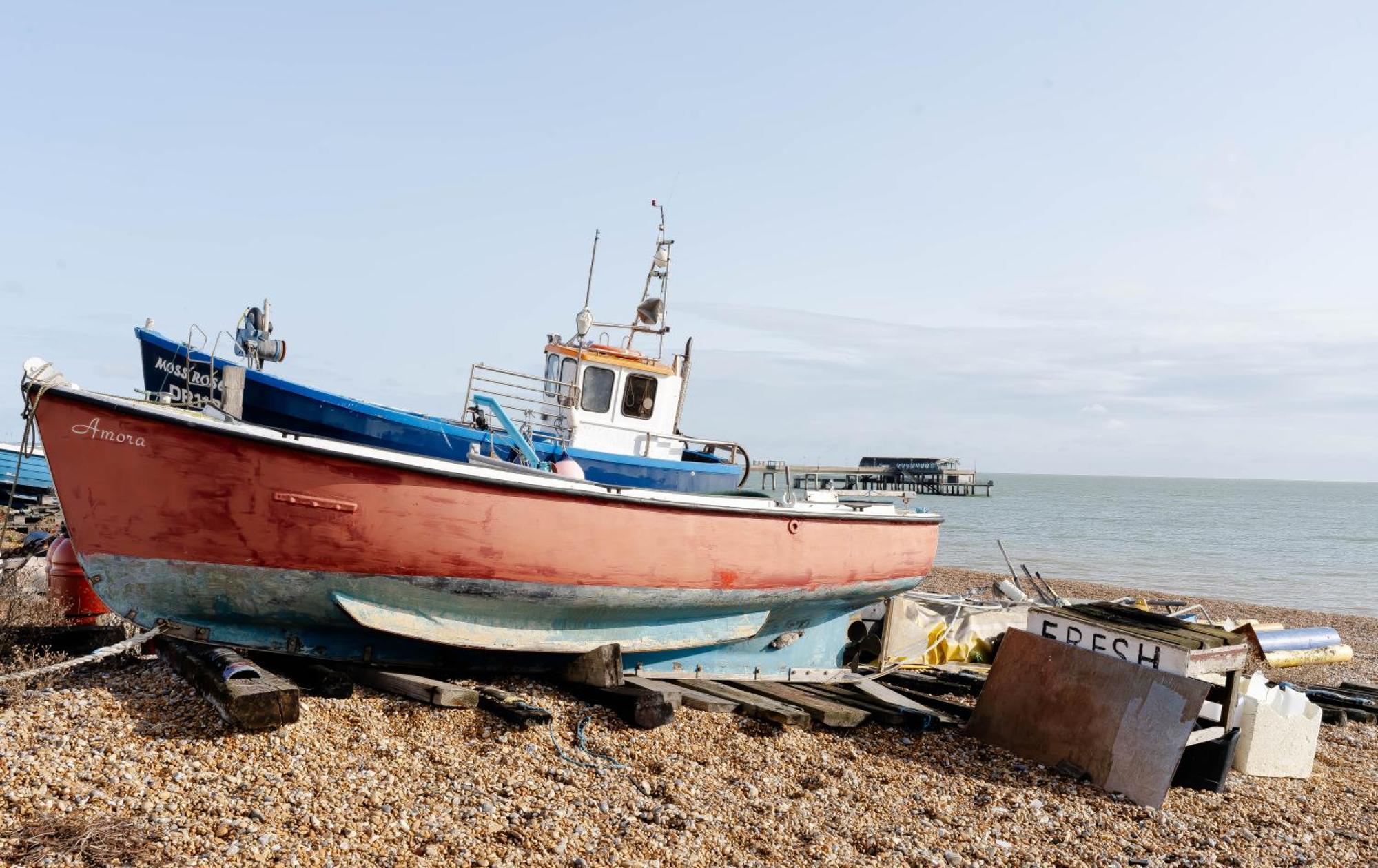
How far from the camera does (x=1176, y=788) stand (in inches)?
253

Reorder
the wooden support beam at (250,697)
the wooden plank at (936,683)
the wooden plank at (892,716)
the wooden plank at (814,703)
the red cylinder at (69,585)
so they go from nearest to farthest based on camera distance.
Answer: the wooden support beam at (250,697)
the wooden plank at (814,703)
the wooden plank at (892,716)
the red cylinder at (69,585)
the wooden plank at (936,683)

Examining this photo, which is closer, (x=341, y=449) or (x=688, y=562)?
(x=341, y=449)

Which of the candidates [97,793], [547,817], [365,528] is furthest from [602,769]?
[97,793]

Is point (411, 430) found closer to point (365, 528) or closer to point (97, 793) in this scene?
point (365, 528)

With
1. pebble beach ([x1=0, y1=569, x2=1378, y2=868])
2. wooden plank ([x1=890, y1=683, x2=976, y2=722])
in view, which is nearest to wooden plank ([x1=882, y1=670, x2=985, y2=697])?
wooden plank ([x1=890, y1=683, x2=976, y2=722])

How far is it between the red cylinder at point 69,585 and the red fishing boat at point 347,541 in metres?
2.08

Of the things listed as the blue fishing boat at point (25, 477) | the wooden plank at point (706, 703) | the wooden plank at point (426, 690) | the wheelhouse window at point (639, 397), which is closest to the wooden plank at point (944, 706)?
the wooden plank at point (706, 703)

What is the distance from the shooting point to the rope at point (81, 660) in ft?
17.2

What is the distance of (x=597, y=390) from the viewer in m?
9.95

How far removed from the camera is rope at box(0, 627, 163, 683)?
524 centimetres

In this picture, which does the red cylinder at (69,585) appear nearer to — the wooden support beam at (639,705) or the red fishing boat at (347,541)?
the red fishing boat at (347,541)

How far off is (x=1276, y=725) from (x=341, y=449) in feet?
23.5

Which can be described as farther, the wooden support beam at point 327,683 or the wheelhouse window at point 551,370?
the wheelhouse window at point 551,370

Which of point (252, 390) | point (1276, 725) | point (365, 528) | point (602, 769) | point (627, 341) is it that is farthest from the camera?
point (627, 341)
